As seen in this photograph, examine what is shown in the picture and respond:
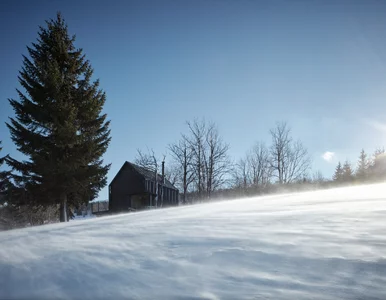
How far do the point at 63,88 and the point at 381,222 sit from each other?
46.7 ft

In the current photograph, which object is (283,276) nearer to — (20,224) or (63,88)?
(63,88)

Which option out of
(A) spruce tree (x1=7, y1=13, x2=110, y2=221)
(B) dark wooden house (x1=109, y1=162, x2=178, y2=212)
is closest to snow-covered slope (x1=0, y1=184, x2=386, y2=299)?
(A) spruce tree (x1=7, y1=13, x2=110, y2=221)

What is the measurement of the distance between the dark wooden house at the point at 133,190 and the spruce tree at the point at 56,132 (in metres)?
10.3

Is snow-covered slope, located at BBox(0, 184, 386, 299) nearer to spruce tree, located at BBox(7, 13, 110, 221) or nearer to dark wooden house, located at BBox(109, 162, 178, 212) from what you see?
spruce tree, located at BBox(7, 13, 110, 221)

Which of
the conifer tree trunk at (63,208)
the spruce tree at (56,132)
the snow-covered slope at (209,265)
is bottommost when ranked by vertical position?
the conifer tree trunk at (63,208)

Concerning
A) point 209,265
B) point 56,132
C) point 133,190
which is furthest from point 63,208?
point 209,265

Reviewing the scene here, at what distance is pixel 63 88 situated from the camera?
40.2 feet

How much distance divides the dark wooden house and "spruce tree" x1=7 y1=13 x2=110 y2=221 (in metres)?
10.3

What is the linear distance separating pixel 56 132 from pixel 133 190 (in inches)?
506

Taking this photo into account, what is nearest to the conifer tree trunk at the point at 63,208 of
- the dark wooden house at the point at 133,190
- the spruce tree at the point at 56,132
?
the spruce tree at the point at 56,132

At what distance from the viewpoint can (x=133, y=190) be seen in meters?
23.2

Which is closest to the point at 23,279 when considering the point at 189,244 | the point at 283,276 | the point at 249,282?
the point at 189,244

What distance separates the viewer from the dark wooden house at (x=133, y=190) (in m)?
22.9

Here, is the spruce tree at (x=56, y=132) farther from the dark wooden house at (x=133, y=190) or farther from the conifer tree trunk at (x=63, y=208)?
the dark wooden house at (x=133, y=190)
